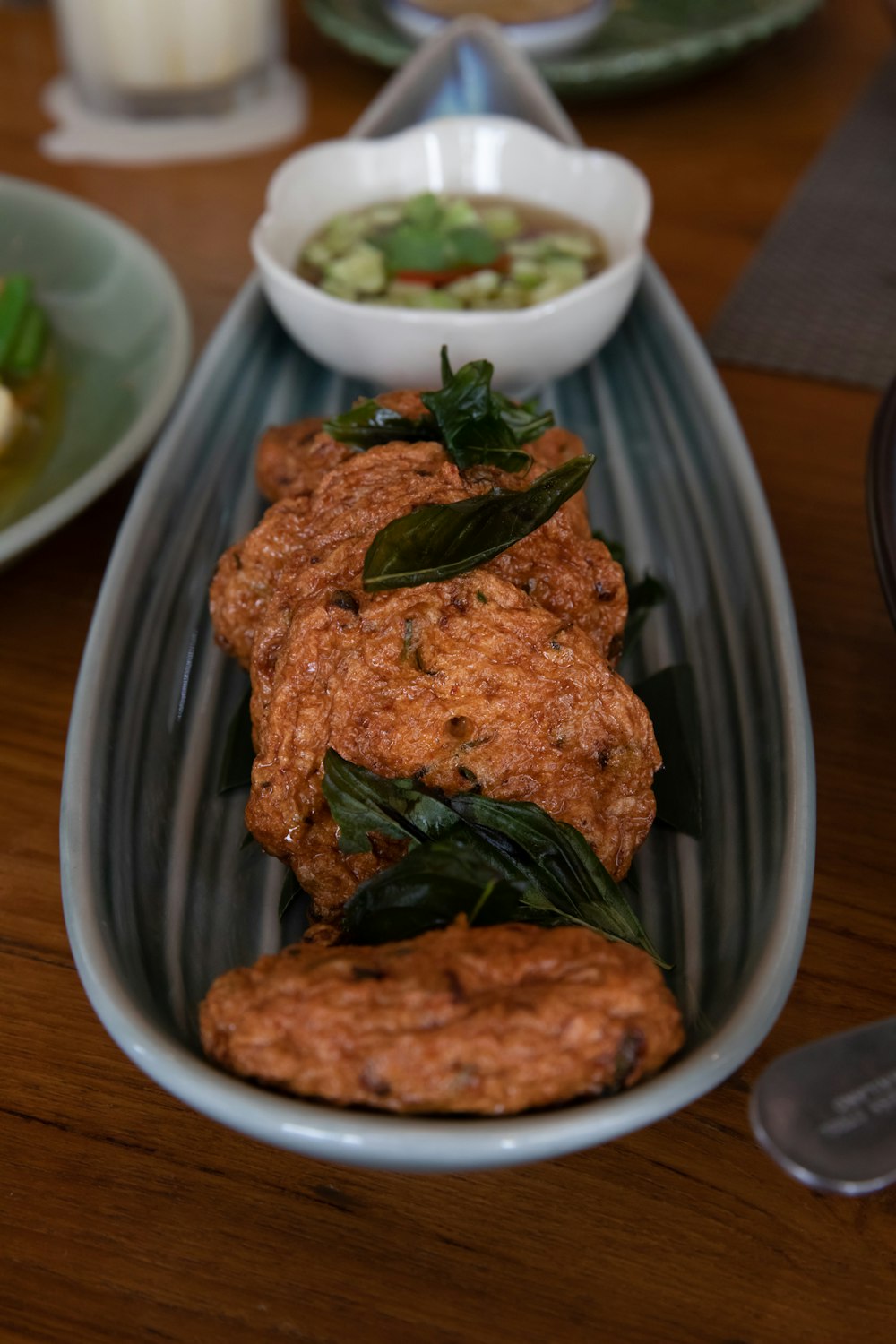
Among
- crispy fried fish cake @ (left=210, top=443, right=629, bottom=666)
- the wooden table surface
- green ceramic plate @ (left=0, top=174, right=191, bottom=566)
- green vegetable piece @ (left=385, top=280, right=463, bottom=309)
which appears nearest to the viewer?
the wooden table surface

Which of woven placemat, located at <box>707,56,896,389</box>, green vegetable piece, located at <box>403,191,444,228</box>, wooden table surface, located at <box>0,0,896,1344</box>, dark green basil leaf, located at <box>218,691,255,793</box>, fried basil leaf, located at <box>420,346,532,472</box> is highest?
fried basil leaf, located at <box>420,346,532,472</box>

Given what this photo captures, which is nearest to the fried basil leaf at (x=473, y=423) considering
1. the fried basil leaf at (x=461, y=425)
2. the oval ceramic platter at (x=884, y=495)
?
the fried basil leaf at (x=461, y=425)

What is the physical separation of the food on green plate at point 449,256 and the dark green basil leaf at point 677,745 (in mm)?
1043

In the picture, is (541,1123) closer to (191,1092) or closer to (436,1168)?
(436,1168)

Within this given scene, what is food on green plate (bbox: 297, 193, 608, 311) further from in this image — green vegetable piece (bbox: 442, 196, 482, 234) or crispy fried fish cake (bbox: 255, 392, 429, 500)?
crispy fried fish cake (bbox: 255, 392, 429, 500)

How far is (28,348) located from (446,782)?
1.71m

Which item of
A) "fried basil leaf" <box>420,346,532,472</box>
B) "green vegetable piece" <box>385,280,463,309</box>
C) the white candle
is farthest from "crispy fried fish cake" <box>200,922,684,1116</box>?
the white candle

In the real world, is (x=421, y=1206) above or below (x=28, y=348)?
below

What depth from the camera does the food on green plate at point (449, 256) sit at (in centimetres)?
266

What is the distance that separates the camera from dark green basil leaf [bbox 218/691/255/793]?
1811mm

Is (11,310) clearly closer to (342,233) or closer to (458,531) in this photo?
(342,233)

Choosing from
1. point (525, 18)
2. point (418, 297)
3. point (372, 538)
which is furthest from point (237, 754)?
point (525, 18)

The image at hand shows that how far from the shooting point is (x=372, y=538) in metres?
1.68

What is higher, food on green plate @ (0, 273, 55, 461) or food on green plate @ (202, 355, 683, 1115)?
food on green plate @ (202, 355, 683, 1115)
